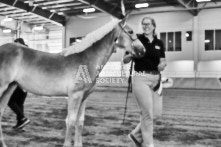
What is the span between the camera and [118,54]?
1091 inches

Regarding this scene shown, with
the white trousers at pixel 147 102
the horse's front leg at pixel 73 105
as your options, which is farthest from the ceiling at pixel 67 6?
the horse's front leg at pixel 73 105

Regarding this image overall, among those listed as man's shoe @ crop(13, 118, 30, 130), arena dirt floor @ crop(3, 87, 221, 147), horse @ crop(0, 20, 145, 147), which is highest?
horse @ crop(0, 20, 145, 147)

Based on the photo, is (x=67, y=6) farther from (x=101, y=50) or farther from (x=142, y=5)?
(x=101, y=50)

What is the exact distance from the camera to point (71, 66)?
144 inches

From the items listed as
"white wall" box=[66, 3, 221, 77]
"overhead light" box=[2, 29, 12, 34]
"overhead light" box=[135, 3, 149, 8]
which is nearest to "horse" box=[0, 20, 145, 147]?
"white wall" box=[66, 3, 221, 77]

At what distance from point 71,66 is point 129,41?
2.78 feet

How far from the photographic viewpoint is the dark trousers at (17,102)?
5.14 m

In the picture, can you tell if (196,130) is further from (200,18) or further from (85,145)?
(200,18)

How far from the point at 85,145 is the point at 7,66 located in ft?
5.17

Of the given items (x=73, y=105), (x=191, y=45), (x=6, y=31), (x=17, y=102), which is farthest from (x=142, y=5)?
(x=73, y=105)

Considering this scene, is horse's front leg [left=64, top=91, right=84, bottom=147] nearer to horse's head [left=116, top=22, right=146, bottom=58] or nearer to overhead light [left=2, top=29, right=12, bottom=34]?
horse's head [left=116, top=22, right=146, bottom=58]

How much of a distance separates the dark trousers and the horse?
4.32ft

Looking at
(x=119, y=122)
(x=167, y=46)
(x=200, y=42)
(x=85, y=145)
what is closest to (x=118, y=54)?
(x=167, y=46)

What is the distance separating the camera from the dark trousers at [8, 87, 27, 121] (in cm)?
514
